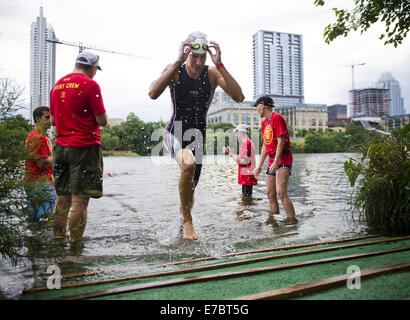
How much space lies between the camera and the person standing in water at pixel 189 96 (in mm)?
4340

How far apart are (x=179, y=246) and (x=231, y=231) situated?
130 centimetres

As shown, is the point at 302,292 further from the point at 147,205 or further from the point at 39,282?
the point at 147,205

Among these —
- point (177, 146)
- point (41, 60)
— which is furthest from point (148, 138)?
point (177, 146)

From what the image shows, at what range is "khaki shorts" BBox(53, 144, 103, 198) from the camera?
3.75 m

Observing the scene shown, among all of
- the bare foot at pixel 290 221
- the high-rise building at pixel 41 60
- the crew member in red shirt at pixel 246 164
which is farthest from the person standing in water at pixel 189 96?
the crew member in red shirt at pixel 246 164

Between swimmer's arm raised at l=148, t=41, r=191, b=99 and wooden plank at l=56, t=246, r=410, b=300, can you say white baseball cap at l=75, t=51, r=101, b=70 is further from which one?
wooden plank at l=56, t=246, r=410, b=300

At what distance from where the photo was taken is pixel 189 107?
4.71 m

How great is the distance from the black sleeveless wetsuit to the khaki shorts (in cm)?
132

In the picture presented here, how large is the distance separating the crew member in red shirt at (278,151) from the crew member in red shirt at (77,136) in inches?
125

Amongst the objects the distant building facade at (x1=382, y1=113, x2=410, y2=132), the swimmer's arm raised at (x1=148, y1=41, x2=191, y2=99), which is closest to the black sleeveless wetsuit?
the swimmer's arm raised at (x1=148, y1=41, x2=191, y2=99)

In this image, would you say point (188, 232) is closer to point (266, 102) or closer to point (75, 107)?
point (75, 107)

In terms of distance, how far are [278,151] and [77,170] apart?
11.1 feet

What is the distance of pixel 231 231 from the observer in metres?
5.09
